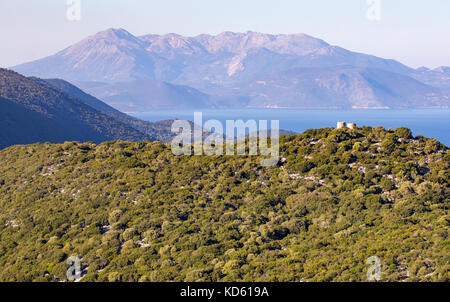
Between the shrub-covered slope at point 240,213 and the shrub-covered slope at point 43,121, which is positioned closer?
the shrub-covered slope at point 240,213

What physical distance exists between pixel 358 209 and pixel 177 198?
44.4ft

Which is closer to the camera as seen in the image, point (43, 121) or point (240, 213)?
point (240, 213)

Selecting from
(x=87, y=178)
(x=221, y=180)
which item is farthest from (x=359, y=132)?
(x=87, y=178)

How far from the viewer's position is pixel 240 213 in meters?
35.3

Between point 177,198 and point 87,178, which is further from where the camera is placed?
point 87,178

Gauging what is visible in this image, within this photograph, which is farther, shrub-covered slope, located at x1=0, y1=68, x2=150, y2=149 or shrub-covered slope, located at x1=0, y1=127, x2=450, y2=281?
shrub-covered slope, located at x1=0, y1=68, x2=150, y2=149

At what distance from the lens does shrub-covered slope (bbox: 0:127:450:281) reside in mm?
27031

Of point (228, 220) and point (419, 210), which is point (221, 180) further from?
point (419, 210)

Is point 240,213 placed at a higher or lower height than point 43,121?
higher

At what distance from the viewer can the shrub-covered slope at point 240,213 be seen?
1064 inches

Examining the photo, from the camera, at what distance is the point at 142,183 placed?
4169 centimetres
